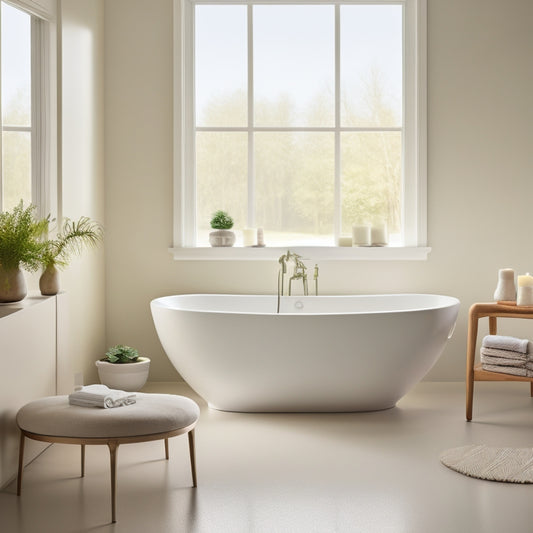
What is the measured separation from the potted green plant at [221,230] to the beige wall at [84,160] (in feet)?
2.39

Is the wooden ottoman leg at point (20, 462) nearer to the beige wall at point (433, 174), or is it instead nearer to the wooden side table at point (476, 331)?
the beige wall at point (433, 174)

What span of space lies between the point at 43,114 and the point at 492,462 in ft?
9.34

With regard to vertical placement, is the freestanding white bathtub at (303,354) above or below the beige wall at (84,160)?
below

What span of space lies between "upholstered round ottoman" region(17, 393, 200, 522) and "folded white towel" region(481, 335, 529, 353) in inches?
73.6

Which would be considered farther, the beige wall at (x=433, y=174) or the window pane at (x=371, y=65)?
the window pane at (x=371, y=65)

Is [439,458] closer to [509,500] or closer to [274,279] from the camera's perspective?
[509,500]

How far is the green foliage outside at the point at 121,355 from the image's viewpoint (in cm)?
473

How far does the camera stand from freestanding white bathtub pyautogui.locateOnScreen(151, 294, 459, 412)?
4062mm

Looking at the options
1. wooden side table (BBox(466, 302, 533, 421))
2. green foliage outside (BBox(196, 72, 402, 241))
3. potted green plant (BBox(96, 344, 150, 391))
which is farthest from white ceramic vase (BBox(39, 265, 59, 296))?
wooden side table (BBox(466, 302, 533, 421))

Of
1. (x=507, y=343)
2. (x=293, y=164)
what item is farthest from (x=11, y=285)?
(x=507, y=343)

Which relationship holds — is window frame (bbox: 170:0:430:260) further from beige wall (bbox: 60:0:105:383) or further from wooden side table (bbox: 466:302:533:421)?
wooden side table (bbox: 466:302:533:421)

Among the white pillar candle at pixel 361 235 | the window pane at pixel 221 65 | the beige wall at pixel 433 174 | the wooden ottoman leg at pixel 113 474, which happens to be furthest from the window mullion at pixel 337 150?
the wooden ottoman leg at pixel 113 474

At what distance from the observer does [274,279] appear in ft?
17.0

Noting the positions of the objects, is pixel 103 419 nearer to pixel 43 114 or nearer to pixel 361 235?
pixel 43 114
